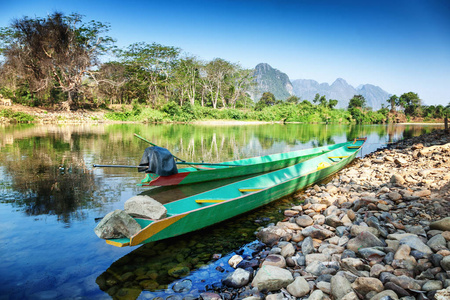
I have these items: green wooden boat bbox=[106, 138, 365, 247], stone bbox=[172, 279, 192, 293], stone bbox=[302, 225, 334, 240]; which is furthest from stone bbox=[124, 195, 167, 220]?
stone bbox=[302, 225, 334, 240]

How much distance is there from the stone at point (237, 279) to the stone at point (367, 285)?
4.25ft

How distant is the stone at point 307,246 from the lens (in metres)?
4.04

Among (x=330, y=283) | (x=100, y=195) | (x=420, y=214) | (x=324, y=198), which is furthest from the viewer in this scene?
(x=100, y=195)

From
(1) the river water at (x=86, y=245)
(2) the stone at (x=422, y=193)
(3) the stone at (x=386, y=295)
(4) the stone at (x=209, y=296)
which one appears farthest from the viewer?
(2) the stone at (x=422, y=193)

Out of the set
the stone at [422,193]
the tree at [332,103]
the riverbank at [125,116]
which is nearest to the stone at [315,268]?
the stone at [422,193]

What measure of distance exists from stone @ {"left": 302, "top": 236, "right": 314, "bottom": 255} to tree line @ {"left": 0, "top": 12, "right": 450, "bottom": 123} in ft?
113

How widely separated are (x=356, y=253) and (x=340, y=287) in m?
1.03

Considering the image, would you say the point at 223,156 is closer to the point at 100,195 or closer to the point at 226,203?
the point at 100,195

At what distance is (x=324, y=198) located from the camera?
641cm

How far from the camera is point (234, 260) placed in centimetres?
408

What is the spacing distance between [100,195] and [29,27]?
108 feet

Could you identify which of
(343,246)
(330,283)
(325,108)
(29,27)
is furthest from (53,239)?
(325,108)

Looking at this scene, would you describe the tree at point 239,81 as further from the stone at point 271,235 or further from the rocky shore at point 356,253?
the stone at point 271,235

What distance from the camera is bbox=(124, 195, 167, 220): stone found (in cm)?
431
